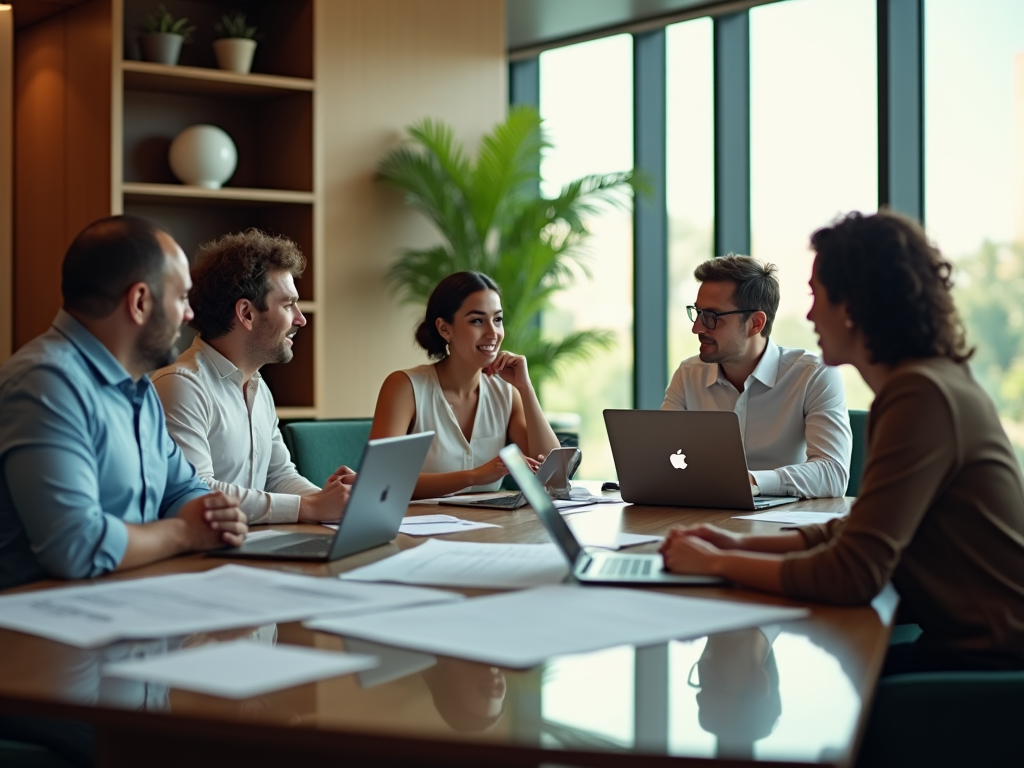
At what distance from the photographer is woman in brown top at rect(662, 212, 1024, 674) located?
1519 millimetres

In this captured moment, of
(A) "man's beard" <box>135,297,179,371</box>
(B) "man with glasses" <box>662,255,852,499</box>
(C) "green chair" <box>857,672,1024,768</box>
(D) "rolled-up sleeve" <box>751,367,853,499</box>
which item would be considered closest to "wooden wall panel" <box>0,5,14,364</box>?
(B) "man with glasses" <box>662,255,852,499</box>

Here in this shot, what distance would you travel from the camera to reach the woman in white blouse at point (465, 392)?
132 inches

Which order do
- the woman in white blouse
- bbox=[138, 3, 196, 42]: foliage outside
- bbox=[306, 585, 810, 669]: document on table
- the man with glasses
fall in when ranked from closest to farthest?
bbox=[306, 585, 810, 669]: document on table < the man with glasses < the woman in white blouse < bbox=[138, 3, 196, 42]: foliage outside

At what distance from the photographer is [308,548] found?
1.92 meters

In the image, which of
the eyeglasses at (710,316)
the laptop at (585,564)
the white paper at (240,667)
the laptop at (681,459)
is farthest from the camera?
the eyeglasses at (710,316)

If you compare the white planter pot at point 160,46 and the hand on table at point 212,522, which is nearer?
the hand on table at point 212,522

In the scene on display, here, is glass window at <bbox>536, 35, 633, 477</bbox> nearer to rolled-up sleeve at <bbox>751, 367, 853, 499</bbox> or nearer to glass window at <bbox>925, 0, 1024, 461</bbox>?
glass window at <bbox>925, 0, 1024, 461</bbox>

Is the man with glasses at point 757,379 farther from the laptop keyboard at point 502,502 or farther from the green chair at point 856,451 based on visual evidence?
the laptop keyboard at point 502,502

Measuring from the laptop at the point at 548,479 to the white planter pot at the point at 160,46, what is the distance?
2759 mm

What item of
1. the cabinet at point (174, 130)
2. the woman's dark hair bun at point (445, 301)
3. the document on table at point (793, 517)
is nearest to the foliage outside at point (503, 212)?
the cabinet at point (174, 130)

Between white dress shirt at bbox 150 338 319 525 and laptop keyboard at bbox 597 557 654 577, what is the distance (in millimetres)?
817

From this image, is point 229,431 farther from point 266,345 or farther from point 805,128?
point 805,128

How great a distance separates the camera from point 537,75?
648cm

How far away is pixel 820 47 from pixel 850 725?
4.83m
